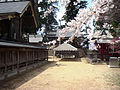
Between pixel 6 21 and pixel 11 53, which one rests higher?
pixel 6 21

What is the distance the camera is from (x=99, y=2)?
545cm

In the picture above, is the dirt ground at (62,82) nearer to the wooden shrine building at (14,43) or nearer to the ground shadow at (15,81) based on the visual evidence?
the ground shadow at (15,81)

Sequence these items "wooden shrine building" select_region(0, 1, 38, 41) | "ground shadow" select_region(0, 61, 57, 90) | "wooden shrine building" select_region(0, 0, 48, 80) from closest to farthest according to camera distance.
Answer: "ground shadow" select_region(0, 61, 57, 90) < "wooden shrine building" select_region(0, 0, 48, 80) < "wooden shrine building" select_region(0, 1, 38, 41)

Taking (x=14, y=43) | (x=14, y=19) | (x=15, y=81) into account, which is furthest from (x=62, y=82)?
(x=14, y=19)

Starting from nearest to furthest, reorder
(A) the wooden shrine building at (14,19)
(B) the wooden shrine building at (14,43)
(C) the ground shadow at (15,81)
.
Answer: (C) the ground shadow at (15,81)
(B) the wooden shrine building at (14,43)
(A) the wooden shrine building at (14,19)

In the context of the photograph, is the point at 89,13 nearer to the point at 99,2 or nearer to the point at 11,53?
the point at 99,2

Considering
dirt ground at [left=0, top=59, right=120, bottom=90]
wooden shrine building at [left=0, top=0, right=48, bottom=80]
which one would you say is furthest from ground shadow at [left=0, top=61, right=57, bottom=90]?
wooden shrine building at [left=0, top=0, right=48, bottom=80]

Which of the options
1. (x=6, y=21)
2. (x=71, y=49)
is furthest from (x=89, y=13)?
(x=71, y=49)

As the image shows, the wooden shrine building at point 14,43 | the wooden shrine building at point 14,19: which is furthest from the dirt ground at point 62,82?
the wooden shrine building at point 14,19

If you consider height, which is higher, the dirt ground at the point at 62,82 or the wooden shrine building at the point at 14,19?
the wooden shrine building at the point at 14,19

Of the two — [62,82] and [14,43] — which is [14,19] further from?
[62,82]

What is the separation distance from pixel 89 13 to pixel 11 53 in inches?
213

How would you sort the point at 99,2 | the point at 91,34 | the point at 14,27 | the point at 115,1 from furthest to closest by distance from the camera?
1. the point at 14,27
2. the point at 91,34
3. the point at 99,2
4. the point at 115,1

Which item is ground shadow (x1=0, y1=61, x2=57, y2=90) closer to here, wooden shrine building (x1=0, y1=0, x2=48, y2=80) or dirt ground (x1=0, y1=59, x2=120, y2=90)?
dirt ground (x1=0, y1=59, x2=120, y2=90)
